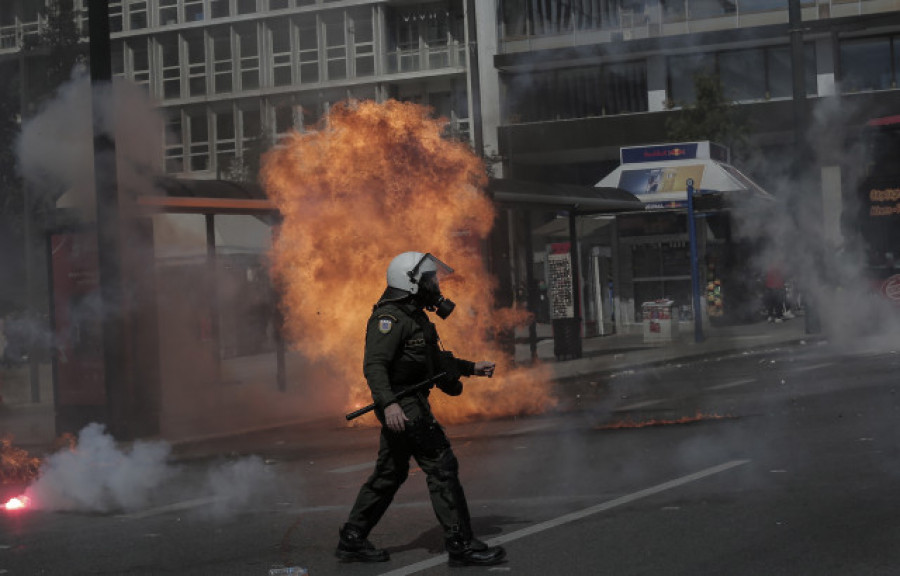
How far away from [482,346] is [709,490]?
6.14 meters

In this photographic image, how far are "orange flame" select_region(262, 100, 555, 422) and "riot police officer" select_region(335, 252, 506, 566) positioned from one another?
21.5 ft

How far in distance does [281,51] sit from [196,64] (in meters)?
1.12

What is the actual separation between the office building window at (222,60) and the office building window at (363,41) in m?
2.25

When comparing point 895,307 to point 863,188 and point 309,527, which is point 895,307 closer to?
point 863,188

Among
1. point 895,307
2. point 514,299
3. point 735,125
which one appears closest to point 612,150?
point 735,125

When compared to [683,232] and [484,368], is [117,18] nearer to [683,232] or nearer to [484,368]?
[484,368]

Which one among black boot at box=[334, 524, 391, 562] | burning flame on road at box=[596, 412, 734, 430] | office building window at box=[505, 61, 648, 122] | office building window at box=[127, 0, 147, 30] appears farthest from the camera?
office building window at box=[505, 61, 648, 122]

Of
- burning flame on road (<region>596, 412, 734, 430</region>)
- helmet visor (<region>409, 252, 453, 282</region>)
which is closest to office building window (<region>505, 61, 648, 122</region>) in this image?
burning flame on road (<region>596, 412, 734, 430</region>)

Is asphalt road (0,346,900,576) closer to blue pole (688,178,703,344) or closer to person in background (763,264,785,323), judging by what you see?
blue pole (688,178,703,344)

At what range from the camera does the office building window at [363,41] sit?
Result: 18.2 metres

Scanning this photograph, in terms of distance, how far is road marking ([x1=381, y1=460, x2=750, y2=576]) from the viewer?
6.05 meters

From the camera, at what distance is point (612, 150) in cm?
2722

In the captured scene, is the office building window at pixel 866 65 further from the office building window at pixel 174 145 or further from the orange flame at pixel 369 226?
the office building window at pixel 174 145

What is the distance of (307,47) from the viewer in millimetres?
15828
